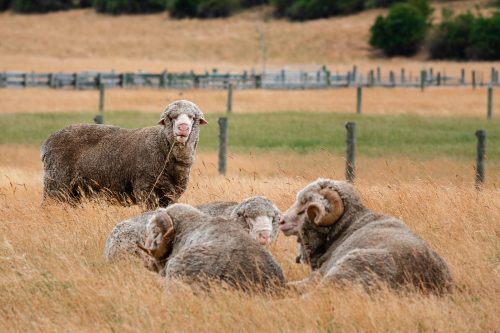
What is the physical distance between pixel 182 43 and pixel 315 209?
286 ft

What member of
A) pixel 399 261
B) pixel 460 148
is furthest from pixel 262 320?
pixel 460 148

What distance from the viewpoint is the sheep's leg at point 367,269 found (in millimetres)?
7883

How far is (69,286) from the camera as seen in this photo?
8.73 m

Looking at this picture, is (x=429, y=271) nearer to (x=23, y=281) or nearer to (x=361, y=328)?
(x=361, y=328)

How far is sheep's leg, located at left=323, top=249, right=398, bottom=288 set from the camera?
7883mm

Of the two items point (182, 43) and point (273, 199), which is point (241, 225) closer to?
point (273, 199)

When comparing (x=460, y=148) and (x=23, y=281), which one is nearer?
(x=23, y=281)

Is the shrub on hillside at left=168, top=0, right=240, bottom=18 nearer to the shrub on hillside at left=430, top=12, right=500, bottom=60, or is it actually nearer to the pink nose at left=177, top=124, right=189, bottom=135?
the shrub on hillside at left=430, top=12, right=500, bottom=60

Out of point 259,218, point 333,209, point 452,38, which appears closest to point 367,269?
point 333,209

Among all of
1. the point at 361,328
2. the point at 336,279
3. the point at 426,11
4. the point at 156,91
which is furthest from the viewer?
the point at 426,11

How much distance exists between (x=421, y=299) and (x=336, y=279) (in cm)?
63

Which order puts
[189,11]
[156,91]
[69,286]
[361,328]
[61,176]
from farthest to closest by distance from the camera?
[189,11]
[156,91]
[61,176]
[69,286]
[361,328]

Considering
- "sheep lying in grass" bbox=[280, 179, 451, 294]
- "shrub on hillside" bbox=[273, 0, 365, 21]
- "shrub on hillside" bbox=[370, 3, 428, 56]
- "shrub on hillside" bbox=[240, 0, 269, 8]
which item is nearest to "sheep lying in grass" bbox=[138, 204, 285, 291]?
"sheep lying in grass" bbox=[280, 179, 451, 294]

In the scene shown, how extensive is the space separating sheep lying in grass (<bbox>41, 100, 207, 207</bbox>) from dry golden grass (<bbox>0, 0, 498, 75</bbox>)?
57907 mm
